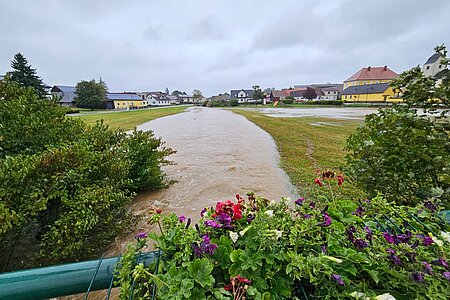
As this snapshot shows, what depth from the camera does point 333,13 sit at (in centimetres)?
2433

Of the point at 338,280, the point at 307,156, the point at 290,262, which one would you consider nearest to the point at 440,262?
the point at 338,280

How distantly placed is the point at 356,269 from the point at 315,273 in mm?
185

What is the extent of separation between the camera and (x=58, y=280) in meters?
0.84

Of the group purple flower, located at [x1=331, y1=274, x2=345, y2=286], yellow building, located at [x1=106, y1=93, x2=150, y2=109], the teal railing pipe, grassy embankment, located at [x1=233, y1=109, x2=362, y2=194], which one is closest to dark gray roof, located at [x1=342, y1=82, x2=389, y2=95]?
grassy embankment, located at [x1=233, y1=109, x2=362, y2=194]

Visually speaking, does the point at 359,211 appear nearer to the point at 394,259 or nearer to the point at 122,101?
the point at 394,259

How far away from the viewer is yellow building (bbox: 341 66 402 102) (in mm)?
53341

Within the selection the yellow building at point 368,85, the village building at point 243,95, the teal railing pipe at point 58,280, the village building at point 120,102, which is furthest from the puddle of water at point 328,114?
the village building at point 243,95

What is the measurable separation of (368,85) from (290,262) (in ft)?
236

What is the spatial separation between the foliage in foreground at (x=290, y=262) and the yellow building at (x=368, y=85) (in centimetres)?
6395

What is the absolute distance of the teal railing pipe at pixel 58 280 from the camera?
0.81m

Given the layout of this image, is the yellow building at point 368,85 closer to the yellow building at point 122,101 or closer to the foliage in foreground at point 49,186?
the yellow building at point 122,101

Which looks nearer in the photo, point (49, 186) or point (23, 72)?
point (49, 186)

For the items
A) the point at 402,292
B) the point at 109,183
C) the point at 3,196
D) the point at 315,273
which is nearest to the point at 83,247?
the point at 109,183

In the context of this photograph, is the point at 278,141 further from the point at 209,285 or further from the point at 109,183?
the point at 209,285
